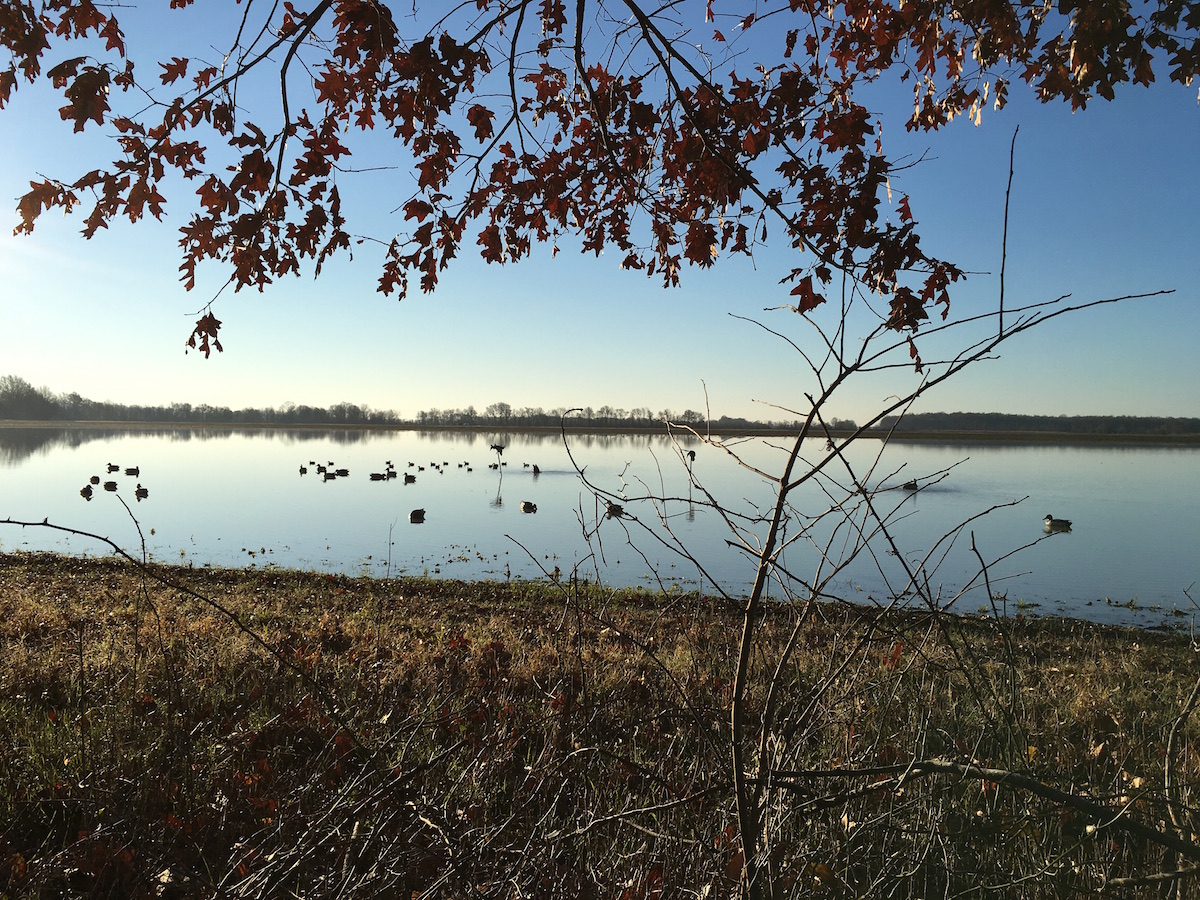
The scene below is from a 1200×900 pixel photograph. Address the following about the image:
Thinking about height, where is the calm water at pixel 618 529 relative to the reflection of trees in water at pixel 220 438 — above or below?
below

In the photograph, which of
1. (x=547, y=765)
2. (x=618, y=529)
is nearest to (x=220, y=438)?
(x=618, y=529)

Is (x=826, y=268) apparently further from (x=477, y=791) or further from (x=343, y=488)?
(x=343, y=488)

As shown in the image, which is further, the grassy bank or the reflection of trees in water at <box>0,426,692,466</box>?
the reflection of trees in water at <box>0,426,692,466</box>

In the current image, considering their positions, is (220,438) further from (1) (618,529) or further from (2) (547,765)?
(2) (547,765)

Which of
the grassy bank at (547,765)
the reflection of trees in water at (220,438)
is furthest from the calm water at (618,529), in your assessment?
the reflection of trees in water at (220,438)

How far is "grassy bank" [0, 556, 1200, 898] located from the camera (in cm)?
217

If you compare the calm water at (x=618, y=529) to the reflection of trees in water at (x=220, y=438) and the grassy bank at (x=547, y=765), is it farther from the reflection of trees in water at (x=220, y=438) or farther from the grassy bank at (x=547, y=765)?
the reflection of trees in water at (x=220, y=438)

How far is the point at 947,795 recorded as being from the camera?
3.01 meters

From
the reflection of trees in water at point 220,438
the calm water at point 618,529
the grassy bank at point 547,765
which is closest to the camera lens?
the grassy bank at point 547,765

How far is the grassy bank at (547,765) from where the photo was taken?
2.17 m

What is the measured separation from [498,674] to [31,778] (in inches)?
113

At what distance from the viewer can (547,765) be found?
2.46 metres

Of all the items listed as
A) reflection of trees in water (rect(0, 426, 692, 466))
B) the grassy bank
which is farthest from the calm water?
reflection of trees in water (rect(0, 426, 692, 466))

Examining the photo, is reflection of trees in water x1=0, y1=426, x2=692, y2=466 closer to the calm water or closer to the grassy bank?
the calm water
